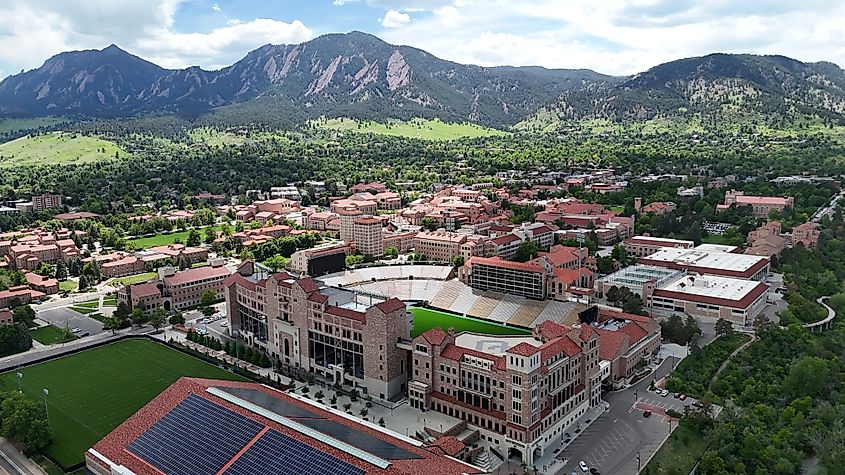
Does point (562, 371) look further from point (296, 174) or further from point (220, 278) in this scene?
point (296, 174)

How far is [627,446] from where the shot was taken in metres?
35.2

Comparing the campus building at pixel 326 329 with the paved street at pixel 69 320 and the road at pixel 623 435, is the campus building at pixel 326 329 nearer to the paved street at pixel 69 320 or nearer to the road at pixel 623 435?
the road at pixel 623 435

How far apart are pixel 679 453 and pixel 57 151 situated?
187194 millimetres

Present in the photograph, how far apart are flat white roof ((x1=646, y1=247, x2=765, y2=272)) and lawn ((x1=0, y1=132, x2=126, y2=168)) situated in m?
148

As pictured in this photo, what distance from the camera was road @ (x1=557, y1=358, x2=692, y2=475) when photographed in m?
33.7

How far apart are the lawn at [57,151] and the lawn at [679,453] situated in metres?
168

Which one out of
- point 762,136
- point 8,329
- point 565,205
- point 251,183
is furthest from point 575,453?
point 762,136

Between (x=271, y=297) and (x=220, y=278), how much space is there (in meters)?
19.8

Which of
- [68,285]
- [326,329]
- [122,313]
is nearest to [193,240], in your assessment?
[68,285]

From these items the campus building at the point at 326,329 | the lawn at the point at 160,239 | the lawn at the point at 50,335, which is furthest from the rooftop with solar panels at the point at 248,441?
the lawn at the point at 160,239

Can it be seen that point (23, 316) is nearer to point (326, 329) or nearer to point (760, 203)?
point (326, 329)

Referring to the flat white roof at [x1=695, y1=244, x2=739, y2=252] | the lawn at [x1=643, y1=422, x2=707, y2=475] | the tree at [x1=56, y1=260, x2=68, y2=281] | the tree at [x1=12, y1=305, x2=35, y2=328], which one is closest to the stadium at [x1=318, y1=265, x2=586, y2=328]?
the lawn at [x1=643, y1=422, x2=707, y2=475]

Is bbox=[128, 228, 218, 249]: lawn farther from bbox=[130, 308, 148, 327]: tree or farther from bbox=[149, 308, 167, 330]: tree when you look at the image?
bbox=[149, 308, 167, 330]: tree

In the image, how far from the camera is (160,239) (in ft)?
317
